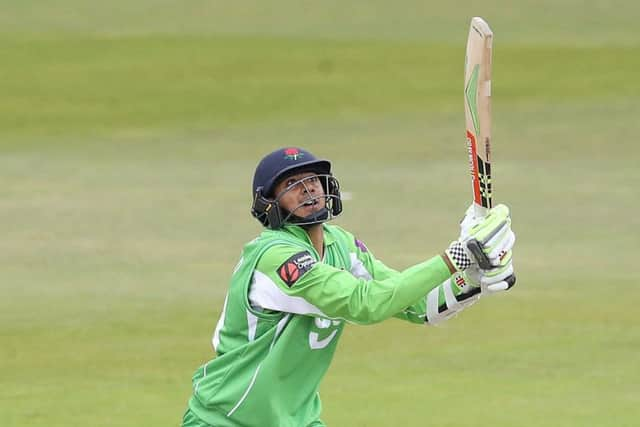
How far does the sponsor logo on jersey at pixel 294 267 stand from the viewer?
5.31 metres

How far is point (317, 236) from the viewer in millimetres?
5660

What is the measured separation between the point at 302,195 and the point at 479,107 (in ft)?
2.31

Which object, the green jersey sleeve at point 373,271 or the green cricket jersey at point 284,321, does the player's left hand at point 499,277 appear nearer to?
the green cricket jersey at point 284,321

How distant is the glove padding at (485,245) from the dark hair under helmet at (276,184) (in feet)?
1.80

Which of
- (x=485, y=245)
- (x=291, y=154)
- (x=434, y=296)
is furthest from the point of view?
(x=434, y=296)

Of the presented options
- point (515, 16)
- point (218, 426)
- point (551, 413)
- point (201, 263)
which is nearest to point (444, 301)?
point (218, 426)

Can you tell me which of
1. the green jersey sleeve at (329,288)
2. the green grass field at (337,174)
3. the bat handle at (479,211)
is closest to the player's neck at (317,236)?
the green jersey sleeve at (329,288)

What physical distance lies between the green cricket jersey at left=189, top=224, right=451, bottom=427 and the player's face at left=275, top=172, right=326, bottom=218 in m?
0.10

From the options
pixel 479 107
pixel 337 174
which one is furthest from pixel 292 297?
pixel 337 174

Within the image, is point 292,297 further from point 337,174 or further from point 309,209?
point 337,174

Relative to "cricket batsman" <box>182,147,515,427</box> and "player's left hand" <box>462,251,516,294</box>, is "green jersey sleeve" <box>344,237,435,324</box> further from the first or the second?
"player's left hand" <box>462,251,516,294</box>

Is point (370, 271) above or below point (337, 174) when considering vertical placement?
above

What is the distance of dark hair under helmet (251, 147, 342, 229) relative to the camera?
5512mm

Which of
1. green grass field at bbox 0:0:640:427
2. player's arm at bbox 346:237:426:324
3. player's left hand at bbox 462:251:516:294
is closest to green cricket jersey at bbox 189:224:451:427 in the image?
player's left hand at bbox 462:251:516:294
